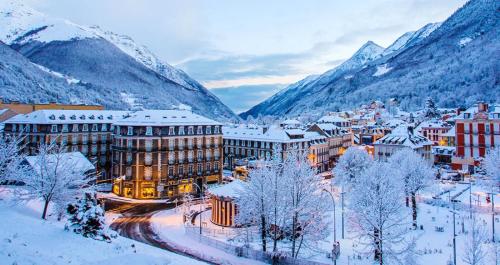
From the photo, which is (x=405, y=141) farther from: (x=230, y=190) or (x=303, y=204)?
(x=303, y=204)

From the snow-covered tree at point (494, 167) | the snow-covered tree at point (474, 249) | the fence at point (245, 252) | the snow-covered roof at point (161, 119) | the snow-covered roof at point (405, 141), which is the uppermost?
the snow-covered roof at point (161, 119)

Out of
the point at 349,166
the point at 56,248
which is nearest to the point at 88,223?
the point at 56,248

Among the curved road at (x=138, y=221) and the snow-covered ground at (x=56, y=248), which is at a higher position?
the snow-covered ground at (x=56, y=248)

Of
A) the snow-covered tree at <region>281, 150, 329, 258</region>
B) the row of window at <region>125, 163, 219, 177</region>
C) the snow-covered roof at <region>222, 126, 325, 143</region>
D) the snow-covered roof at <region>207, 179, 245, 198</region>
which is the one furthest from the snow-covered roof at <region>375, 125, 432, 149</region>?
the snow-covered tree at <region>281, 150, 329, 258</region>

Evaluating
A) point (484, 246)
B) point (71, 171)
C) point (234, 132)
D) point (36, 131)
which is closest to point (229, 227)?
point (71, 171)

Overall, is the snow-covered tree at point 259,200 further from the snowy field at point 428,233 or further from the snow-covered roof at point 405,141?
the snow-covered roof at point 405,141

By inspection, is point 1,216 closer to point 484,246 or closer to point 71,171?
point 71,171

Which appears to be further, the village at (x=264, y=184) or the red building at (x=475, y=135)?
the red building at (x=475, y=135)

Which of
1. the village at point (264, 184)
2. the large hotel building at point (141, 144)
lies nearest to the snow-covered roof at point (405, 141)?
the village at point (264, 184)
